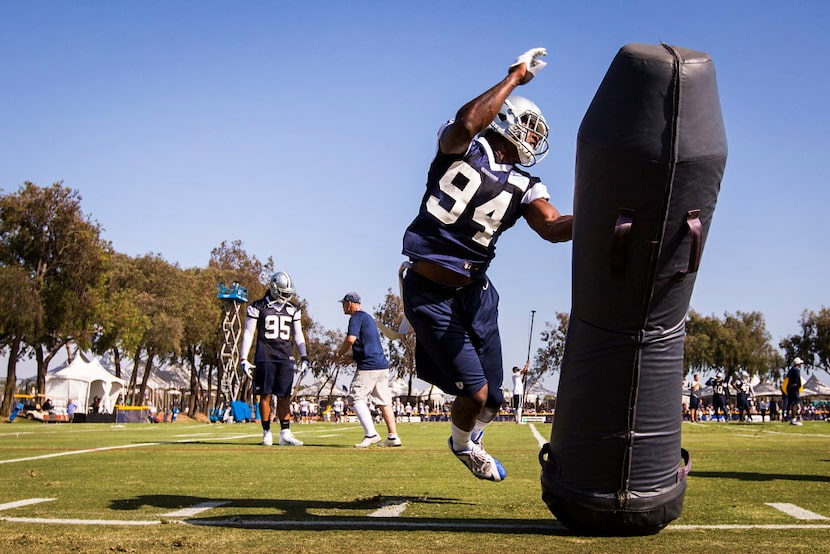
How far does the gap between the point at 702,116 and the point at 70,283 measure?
4543cm

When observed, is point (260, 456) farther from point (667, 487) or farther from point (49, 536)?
point (667, 487)

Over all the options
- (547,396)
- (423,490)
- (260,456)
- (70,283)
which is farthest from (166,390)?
(423,490)

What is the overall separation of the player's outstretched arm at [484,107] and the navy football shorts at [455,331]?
90 cm

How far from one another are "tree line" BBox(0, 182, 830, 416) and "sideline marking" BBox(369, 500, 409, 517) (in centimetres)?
2385

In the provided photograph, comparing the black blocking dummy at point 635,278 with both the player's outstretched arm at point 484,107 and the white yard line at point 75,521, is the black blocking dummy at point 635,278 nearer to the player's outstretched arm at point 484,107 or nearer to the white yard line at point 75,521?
the player's outstretched arm at point 484,107

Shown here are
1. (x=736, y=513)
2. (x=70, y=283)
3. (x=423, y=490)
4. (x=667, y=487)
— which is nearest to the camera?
(x=667, y=487)

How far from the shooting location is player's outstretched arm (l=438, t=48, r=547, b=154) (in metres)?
4.95

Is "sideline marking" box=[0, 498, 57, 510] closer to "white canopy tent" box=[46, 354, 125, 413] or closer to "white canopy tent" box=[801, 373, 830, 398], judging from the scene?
"white canopy tent" box=[46, 354, 125, 413]

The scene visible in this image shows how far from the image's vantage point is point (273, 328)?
46.6ft

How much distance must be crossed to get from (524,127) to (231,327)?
52.8 meters

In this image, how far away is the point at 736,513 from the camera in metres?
5.07

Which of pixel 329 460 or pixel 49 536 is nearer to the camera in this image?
pixel 49 536

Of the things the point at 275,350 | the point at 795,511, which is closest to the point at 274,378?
the point at 275,350

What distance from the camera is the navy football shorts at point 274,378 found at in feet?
46.0
